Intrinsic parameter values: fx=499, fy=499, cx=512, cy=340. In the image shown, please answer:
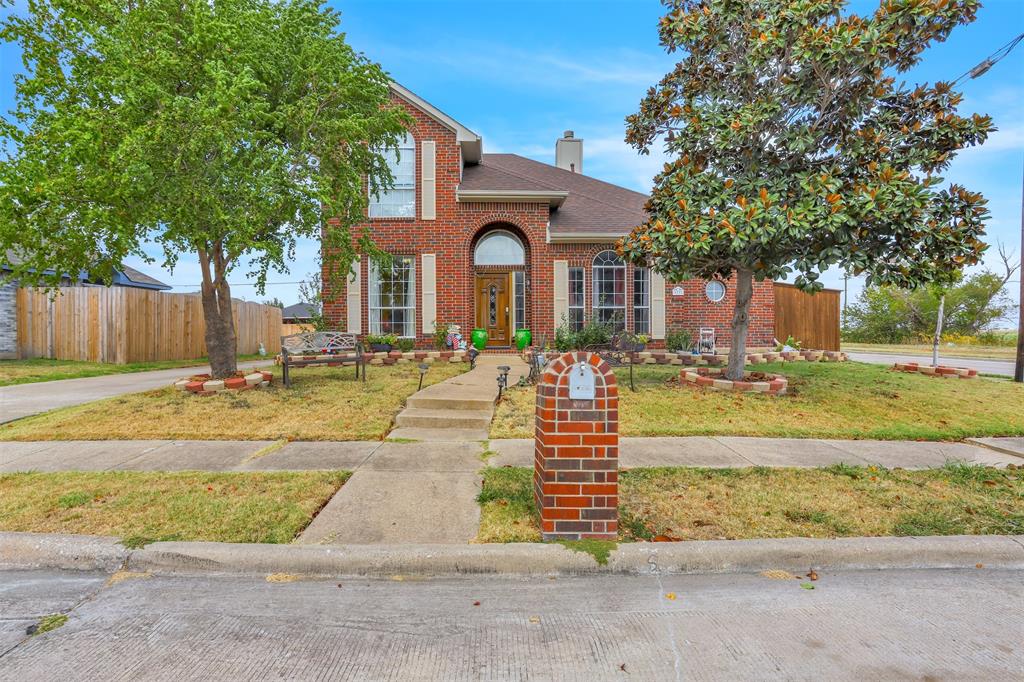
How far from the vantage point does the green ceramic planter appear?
44.3 ft

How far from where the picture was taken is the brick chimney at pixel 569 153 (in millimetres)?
20641

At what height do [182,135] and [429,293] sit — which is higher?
[182,135]

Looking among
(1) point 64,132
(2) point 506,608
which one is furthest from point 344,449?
(1) point 64,132

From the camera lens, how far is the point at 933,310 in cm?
3222

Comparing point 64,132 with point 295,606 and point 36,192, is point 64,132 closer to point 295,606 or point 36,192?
point 36,192

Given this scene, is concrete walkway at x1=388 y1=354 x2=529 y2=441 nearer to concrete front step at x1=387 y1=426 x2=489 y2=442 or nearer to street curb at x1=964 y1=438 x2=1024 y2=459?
concrete front step at x1=387 y1=426 x2=489 y2=442

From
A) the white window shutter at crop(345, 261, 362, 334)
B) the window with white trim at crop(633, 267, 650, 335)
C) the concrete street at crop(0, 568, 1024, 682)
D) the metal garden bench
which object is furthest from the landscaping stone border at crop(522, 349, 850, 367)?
the concrete street at crop(0, 568, 1024, 682)

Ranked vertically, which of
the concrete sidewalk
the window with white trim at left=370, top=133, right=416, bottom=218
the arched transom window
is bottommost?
the concrete sidewalk

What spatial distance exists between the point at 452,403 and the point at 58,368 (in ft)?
40.4

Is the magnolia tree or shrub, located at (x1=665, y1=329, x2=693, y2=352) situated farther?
shrub, located at (x1=665, y1=329, x2=693, y2=352)

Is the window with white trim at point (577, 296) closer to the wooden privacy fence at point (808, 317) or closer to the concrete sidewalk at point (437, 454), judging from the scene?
the wooden privacy fence at point (808, 317)

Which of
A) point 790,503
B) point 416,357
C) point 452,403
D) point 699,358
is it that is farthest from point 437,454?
point 699,358

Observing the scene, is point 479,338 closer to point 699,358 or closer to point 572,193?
point 699,358

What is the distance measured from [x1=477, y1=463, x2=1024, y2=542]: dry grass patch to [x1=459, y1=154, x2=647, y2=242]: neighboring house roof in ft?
32.8
